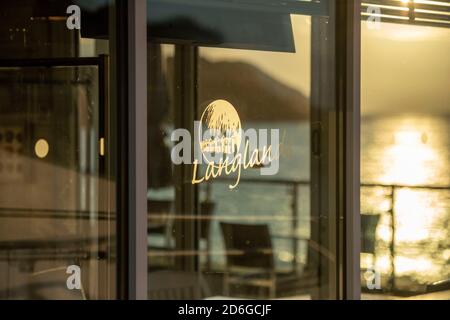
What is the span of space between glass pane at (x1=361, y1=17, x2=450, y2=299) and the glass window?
151cm

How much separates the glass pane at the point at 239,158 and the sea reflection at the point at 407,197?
0.92 feet

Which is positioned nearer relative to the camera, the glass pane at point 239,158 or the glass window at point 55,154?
the glass window at point 55,154

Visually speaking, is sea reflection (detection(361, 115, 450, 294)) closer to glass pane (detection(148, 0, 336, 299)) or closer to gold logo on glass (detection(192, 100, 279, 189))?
glass pane (detection(148, 0, 336, 299))

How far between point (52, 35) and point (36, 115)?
15.3 inches

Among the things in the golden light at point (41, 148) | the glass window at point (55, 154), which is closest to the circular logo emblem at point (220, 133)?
the glass window at point (55, 154)

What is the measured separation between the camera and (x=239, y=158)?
470 cm

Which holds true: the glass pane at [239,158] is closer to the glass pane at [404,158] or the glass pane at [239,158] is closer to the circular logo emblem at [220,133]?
the circular logo emblem at [220,133]

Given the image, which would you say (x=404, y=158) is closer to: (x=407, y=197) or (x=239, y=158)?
(x=407, y=197)

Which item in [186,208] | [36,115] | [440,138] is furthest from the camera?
[440,138]

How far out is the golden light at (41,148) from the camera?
429 centimetres

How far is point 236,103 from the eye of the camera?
467 centimetres

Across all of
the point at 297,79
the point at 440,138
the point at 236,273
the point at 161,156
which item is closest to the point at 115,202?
the point at 161,156

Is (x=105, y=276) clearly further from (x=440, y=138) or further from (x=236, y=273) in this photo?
A: (x=440, y=138)

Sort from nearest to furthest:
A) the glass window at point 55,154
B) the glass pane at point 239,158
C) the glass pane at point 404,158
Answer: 1. the glass window at point 55,154
2. the glass pane at point 239,158
3. the glass pane at point 404,158
